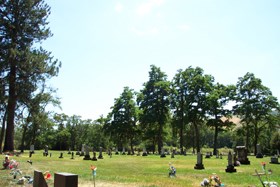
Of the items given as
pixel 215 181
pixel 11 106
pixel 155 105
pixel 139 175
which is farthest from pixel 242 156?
pixel 155 105

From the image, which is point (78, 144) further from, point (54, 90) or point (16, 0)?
point (16, 0)

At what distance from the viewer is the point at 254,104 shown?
52812 millimetres

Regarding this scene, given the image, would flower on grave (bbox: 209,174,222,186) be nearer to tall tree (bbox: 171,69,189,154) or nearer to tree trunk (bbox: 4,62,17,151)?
tree trunk (bbox: 4,62,17,151)

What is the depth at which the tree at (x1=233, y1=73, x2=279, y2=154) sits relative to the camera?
5244 cm

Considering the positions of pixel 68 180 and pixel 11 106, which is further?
pixel 11 106

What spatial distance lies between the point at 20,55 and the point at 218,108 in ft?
122

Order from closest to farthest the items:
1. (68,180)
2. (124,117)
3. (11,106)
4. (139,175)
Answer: (68,180)
(139,175)
(11,106)
(124,117)

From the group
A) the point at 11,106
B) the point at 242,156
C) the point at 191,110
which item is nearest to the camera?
the point at 242,156

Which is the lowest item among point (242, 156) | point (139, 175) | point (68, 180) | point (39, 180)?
point (139, 175)

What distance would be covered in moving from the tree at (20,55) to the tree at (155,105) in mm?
26987

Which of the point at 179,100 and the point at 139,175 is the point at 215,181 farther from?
the point at 179,100

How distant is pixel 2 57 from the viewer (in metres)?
29.0

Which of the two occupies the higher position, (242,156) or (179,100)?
(179,100)

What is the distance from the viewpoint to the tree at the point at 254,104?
5244cm
